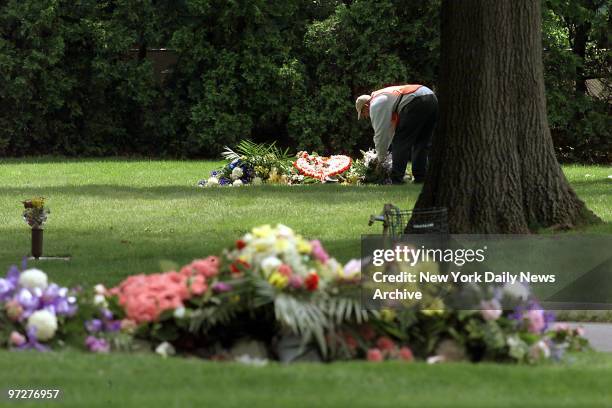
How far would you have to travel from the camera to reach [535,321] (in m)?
6.21

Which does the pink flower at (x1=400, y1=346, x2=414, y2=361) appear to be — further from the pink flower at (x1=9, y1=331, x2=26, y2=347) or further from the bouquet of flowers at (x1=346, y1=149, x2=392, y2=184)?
the bouquet of flowers at (x1=346, y1=149, x2=392, y2=184)

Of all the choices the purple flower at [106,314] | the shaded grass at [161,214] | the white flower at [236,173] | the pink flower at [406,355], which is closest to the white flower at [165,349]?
the purple flower at [106,314]

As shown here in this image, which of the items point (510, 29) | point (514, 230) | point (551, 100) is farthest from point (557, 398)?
point (551, 100)

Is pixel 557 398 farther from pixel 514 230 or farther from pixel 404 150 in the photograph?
pixel 404 150

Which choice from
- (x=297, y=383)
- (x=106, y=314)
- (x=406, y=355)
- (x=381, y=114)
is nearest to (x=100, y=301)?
(x=106, y=314)

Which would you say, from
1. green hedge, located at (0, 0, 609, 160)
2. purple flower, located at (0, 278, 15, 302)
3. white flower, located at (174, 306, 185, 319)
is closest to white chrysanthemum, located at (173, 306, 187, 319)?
white flower, located at (174, 306, 185, 319)

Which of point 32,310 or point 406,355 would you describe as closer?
→ point 406,355

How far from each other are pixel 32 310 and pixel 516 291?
2.68m

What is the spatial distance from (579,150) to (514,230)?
16716 millimetres

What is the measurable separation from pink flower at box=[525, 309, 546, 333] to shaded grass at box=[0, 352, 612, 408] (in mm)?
262

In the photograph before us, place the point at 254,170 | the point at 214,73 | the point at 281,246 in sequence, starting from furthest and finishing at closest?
the point at 214,73 < the point at 254,170 < the point at 281,246

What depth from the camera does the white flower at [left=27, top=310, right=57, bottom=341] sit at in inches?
243

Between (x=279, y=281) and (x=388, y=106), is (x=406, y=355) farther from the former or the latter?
(x=388, y=106)

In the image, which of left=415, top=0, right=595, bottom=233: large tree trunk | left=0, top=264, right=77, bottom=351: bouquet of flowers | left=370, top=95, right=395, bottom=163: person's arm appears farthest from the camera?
left=370, top=95, right=395, bottom=163: person's arm
